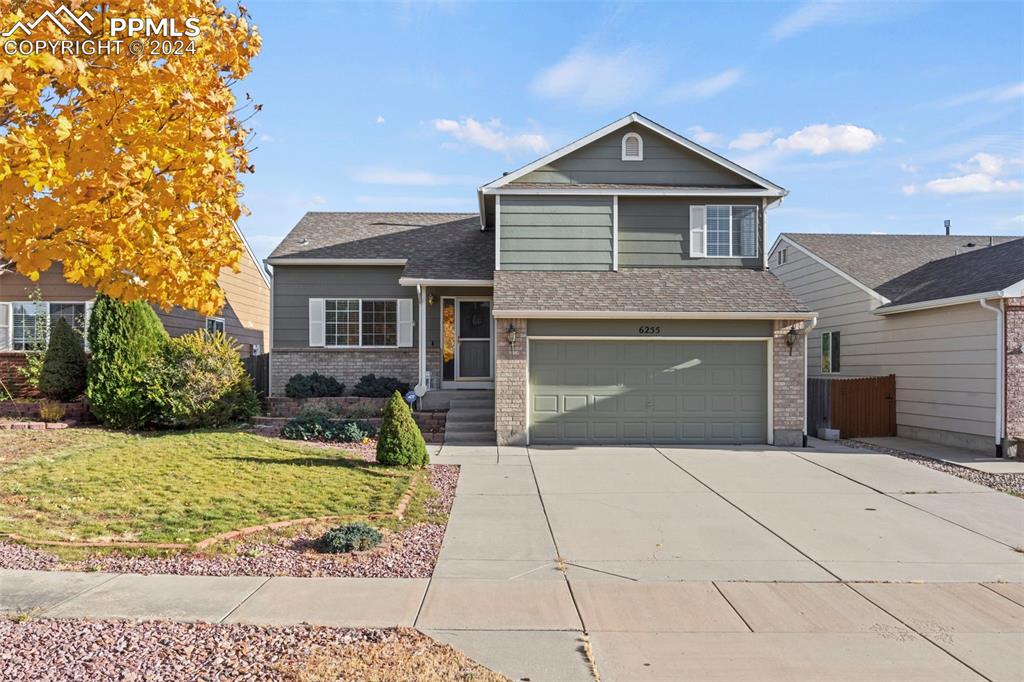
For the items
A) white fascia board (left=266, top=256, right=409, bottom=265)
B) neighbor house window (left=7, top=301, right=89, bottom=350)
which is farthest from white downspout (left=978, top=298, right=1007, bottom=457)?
neighbor house window (left=7, top=301, right=89, bottom=350)

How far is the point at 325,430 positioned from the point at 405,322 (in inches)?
171

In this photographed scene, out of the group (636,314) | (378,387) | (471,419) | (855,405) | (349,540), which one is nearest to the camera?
(349,540)

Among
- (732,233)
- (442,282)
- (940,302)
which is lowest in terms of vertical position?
(940,302)

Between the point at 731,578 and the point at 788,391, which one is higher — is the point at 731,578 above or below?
below

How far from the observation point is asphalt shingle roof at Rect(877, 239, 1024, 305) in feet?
45.0

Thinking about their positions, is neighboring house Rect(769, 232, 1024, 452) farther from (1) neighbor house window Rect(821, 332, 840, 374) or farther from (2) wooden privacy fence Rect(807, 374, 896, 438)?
(2) wooden privacy fence Rect(807, 374, 896, 438)

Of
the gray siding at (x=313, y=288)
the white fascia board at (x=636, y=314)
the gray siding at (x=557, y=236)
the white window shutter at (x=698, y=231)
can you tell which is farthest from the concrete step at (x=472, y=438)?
the white window shutter at (x=698, y=231)

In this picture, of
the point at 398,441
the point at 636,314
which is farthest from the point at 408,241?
the point at 398,441

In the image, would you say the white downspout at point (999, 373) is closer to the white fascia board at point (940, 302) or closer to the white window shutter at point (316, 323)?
the white fascia board at point (940, 302)

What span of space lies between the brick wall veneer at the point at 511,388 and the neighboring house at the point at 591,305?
29 millimetres

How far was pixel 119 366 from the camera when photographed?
46.8 feet

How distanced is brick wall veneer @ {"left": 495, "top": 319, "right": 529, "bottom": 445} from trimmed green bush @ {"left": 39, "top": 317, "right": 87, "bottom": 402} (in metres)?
9.45

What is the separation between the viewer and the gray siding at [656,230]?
615 inches

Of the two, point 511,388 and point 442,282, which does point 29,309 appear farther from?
point 511,388
